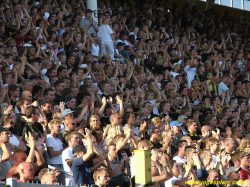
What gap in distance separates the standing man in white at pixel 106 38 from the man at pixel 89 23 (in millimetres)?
155

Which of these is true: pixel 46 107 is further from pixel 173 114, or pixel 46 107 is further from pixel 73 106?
pixel 173 114

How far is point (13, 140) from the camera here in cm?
698

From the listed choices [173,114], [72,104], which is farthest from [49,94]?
[173,114]

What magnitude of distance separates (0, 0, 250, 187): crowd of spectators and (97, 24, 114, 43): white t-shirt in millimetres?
29

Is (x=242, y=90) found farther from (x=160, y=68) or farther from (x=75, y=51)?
(x=75, y=51)

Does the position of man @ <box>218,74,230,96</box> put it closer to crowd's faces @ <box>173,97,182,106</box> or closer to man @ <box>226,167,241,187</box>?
crowd's faces @ <box>173,97,182,106</box>

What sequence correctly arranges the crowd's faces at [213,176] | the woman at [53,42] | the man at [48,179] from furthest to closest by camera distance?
the woman at [53,42] < the crowd's faces at [213,176] < the man at [48,179]

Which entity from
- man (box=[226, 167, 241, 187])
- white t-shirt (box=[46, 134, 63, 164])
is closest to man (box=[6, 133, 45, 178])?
white t-shirt (box=[46, 134, 63, 164])

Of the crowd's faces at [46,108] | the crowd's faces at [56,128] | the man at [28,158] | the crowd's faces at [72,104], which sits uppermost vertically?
the crowd's faces at [72,104]

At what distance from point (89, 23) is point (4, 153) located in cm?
818

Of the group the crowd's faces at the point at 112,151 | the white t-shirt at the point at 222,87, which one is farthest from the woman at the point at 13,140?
the white t-shirt at the point at 222,87

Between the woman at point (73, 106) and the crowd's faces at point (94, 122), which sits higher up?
the woman at point (73, 106)

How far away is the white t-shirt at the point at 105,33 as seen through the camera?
13989mm

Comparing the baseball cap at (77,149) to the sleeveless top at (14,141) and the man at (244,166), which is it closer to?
the sleeveless top at (14,141)
